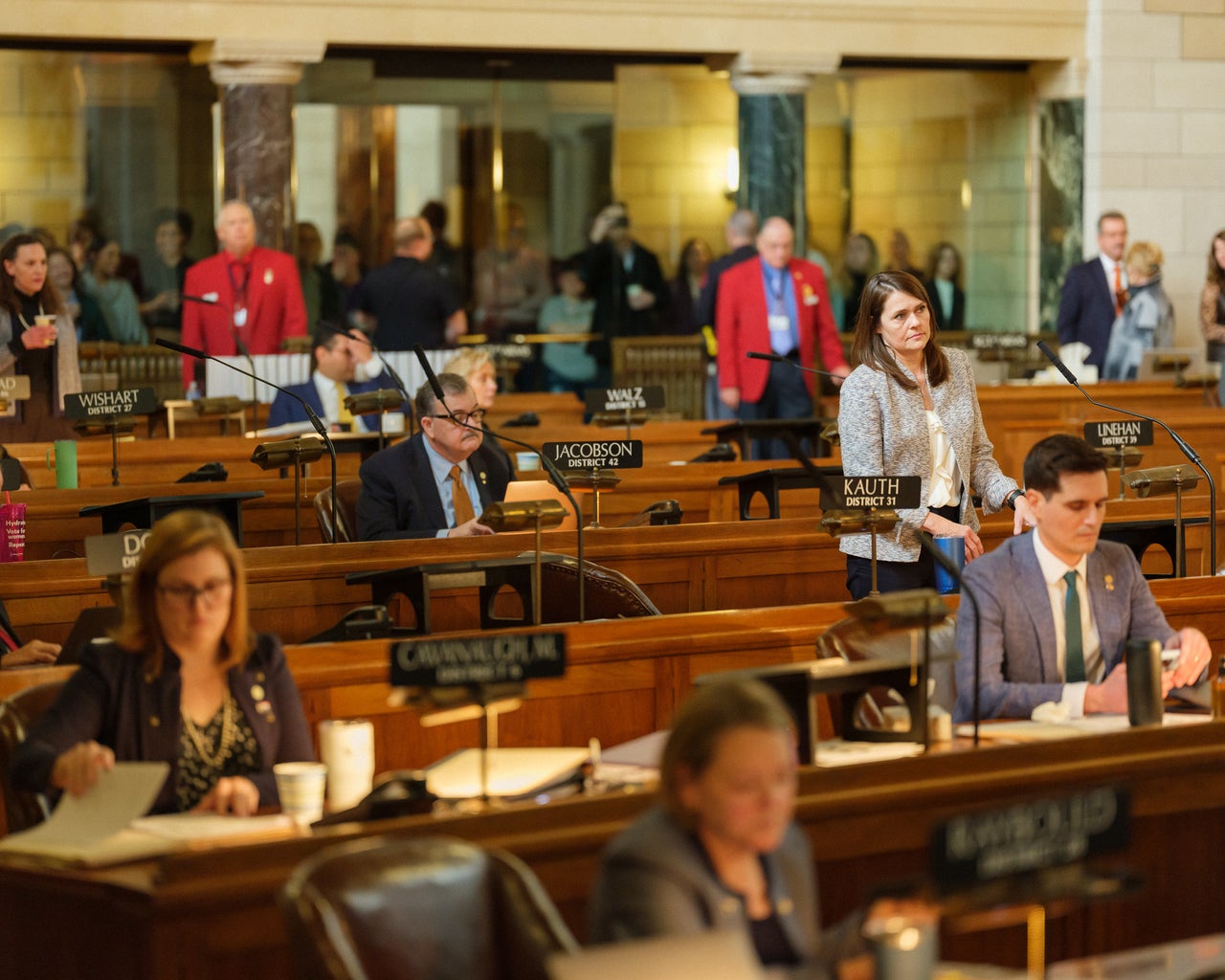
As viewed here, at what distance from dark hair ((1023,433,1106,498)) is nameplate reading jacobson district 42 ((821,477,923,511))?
68 cm

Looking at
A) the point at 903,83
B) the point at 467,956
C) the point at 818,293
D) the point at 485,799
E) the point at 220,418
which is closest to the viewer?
the point at 467,956

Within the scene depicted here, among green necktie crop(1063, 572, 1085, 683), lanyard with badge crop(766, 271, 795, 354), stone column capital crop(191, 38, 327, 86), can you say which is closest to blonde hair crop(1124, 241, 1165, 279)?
lanyard with badge crop(766, 271, 795, 354)

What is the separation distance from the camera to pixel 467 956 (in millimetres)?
2172

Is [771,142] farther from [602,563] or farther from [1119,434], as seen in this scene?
[602,563]

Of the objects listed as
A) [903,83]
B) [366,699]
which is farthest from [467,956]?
[903,83]

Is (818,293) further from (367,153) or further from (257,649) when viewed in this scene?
(257,649)

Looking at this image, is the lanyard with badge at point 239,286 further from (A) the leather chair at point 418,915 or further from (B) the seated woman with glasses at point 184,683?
(A) the leather chair at point 418,915

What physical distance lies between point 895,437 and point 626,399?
3032mm

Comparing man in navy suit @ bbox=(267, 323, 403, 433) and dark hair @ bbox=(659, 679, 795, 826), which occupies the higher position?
man in navy suit @ bbox=(267, 323, 403, 433)

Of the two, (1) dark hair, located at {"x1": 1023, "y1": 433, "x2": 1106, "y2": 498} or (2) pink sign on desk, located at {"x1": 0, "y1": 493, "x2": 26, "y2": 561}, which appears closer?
(1) dark hair, located at {"x1": 1023, "y1": 433, "x2": 1106, "y2": 498}

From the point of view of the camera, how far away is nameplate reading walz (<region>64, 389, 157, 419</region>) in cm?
608

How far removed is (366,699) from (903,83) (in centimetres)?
1145

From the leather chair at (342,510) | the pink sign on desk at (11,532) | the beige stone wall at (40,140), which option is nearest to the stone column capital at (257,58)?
the beige stone wall at (40,140)

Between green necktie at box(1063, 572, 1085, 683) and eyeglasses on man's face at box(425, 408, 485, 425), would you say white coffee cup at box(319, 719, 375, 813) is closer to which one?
green necktie at box(1063, 572, 1085, 683)
